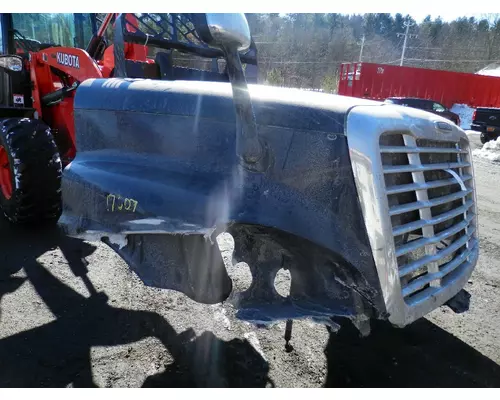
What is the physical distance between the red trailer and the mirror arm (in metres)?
19.8

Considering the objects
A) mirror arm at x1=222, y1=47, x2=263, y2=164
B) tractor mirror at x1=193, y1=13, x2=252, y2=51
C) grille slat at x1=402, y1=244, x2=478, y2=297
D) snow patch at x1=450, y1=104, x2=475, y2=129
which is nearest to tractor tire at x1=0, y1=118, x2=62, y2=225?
mirror arm at x1=222, y1=47, x2=263, y2=164

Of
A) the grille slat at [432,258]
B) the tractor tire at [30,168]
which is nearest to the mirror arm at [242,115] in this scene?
the grille slat at [432,258]

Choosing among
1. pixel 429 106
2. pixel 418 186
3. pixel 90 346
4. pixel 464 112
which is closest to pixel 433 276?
pixel 418 186

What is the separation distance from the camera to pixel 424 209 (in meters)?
1.99

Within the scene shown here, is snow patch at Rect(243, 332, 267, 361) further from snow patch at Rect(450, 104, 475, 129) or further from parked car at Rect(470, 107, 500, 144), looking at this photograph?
snow patch at Rect(450, 104, 475, 129)

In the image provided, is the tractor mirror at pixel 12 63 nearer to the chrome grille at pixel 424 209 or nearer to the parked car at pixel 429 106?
the chrome grille at pixel 424 209

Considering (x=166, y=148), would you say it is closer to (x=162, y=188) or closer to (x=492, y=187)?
(x=162, y=188)

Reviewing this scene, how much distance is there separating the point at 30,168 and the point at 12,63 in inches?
69.9

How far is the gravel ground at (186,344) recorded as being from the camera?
2340 millimetres

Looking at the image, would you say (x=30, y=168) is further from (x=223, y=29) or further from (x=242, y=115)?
(x=223, y=29)

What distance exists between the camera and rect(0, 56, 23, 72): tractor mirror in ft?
15.8

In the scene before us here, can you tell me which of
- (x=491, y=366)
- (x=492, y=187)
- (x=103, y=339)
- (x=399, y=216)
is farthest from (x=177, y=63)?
(x=492, y=187)

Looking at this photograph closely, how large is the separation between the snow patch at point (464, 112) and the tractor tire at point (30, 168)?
22446mm

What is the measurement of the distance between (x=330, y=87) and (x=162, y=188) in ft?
81.3
